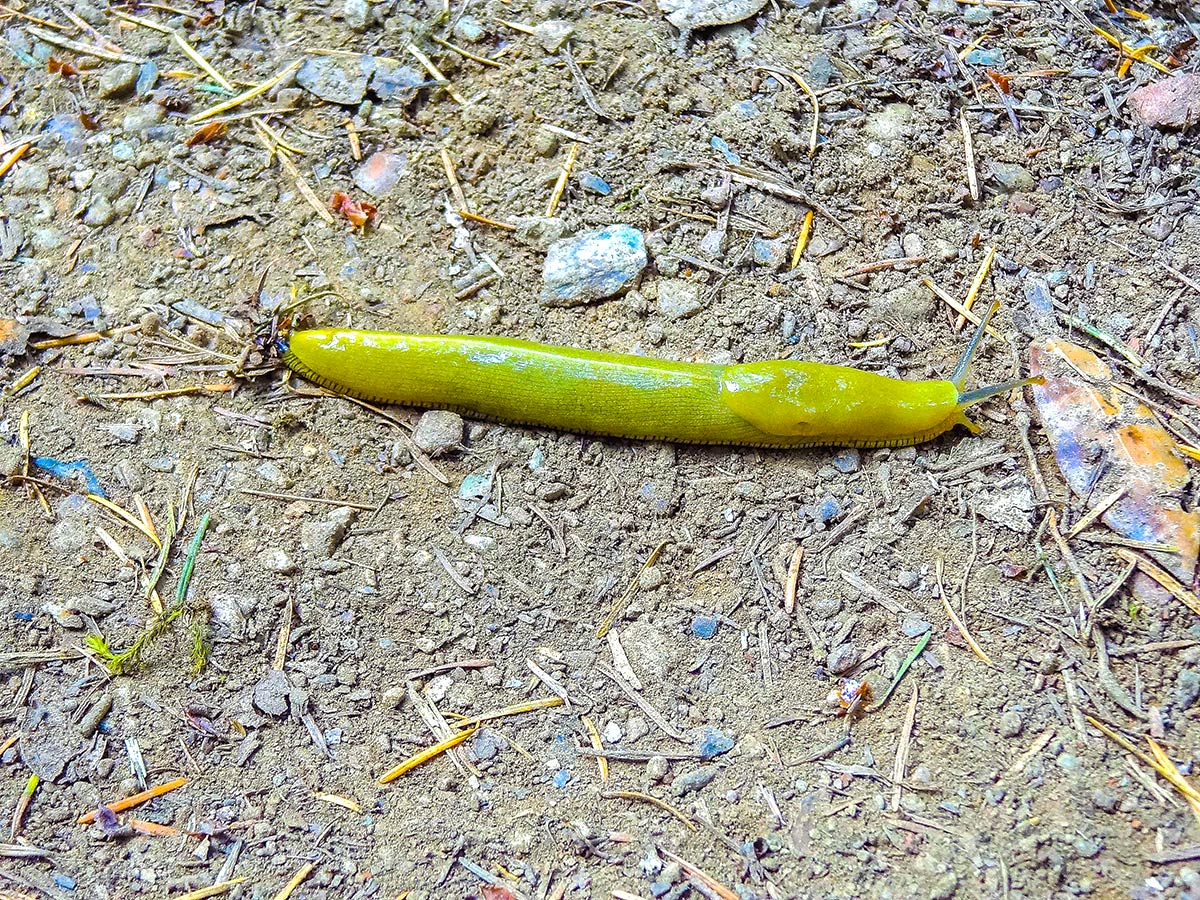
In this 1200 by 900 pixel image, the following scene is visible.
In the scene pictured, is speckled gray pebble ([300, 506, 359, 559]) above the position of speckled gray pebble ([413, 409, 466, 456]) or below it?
below

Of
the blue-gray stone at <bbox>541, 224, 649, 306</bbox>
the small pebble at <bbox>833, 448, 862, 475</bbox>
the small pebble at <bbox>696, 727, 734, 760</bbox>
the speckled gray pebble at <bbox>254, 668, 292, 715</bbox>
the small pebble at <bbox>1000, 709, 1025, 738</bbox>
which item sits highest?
the blue-gray stone at <bbox>541, 224, 649, 306</bbox>

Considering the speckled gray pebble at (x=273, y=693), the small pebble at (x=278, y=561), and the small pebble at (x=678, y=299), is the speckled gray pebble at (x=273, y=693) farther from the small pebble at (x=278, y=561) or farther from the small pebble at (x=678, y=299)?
the small pebble at (x=678, y=299)

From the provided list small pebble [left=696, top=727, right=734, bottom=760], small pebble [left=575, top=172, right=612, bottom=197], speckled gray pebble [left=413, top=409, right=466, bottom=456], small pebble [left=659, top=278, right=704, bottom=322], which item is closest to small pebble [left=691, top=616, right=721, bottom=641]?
small pebble [left=696, top=727, right=734, bottom=760]

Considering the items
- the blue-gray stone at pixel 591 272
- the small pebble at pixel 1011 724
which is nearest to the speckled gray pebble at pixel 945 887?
the small pebble at pixel 1011 724

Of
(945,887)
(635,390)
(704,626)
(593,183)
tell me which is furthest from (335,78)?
(945,887)

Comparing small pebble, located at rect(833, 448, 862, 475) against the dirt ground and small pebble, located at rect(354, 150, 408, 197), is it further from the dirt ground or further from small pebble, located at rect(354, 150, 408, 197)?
small pebble, located at rect(354, 150, 408, 197)

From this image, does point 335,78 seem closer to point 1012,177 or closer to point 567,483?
point 567,483

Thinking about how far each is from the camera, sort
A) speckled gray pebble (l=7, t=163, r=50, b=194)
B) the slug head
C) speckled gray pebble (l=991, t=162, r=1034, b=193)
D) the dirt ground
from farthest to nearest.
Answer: speckled gray pebble (l=7, t=163, r=50, b=194), speckled gray pebble (l=991, t=162, r=1034, b=193), the slug head, the dirt ground
